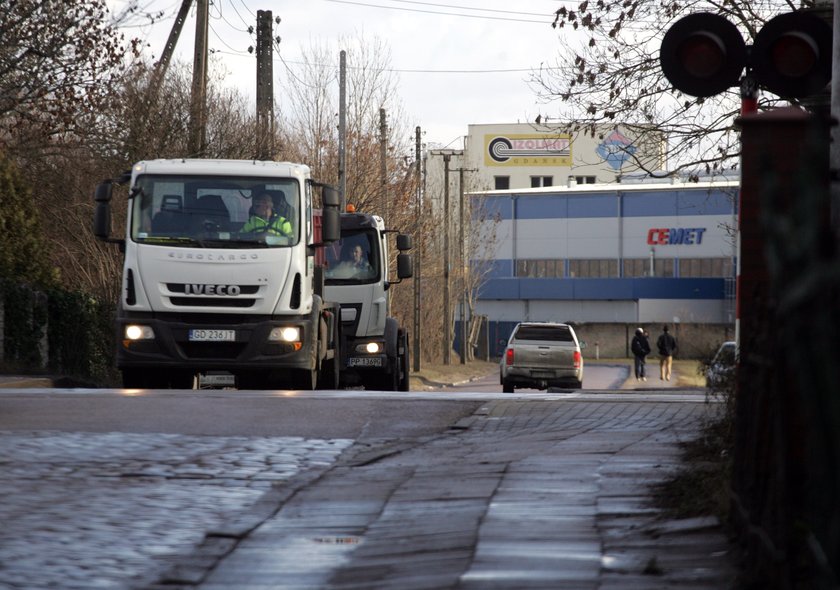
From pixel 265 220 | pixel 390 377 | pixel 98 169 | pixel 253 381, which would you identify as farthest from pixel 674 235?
pixel 265 220

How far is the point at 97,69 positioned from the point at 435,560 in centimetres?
2222

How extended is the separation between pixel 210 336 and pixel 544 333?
753 inches

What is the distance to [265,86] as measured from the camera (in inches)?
1406

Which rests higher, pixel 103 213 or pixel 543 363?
pixel 103 213

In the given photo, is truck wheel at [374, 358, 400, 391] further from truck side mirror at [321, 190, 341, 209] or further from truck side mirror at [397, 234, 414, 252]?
truck side mirror at [321, 190, 341, 209]

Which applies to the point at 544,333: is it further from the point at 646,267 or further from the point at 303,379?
the point at 646,267

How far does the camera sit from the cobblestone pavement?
5.71 m

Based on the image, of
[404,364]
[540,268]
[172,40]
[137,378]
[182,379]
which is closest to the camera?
[137,378]

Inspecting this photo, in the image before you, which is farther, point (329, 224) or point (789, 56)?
point (329, 224)

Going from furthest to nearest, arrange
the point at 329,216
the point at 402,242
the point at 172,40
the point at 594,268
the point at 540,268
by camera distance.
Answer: the point at 540,268
the point at 594,268
the point at 172,40
the point at 402,242
the point at 329,216

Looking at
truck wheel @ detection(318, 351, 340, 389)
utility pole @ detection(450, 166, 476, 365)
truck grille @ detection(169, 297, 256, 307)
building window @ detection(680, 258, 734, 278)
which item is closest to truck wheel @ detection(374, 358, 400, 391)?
truck wheel @ detection(318, 351, 340, 389)

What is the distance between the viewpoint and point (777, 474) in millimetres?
4445

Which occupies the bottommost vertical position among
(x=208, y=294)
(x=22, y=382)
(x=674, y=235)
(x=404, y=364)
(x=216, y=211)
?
(x=404, y=364)

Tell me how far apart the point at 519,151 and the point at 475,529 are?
346 ft
